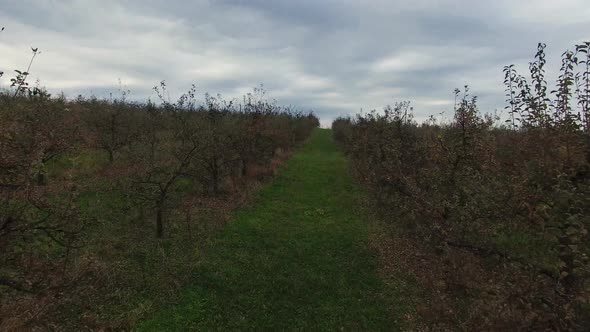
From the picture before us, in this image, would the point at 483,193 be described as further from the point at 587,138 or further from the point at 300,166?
the point at 300,166

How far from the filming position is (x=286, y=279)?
11555 millimetres

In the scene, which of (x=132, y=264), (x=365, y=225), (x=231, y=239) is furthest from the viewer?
(x=365, y=225)

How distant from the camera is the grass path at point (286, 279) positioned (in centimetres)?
953

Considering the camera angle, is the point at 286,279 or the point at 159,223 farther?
the point at 159,223

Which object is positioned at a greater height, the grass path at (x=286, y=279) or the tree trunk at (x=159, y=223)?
the tree trunk at (x=159, y=223)

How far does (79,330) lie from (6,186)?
13.8ft

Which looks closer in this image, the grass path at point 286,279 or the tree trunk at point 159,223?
the grass path at point 286,279

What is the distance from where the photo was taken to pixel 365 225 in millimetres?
16594

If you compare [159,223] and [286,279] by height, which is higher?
[159,223]

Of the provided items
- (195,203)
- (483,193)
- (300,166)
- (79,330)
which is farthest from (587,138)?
(300,166)

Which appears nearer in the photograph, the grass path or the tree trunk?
the grass path

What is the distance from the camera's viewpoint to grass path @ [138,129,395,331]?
9.53 meters

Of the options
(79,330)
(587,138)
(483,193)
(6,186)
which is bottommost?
(79,330)

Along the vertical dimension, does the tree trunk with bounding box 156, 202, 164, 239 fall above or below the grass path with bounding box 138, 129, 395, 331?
above
